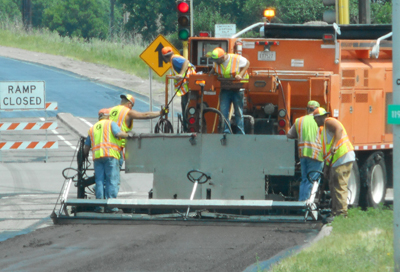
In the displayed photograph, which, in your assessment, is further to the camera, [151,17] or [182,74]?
[151,17]

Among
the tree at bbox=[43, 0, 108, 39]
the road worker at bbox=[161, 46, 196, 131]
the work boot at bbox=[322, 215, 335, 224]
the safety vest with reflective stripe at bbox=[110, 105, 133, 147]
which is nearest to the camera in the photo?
the work boot at bbox=[322, 215, 335, 224]

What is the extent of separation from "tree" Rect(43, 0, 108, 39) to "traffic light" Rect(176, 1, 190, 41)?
6161 centimetres

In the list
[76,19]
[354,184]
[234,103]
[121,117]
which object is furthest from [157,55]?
[76,19]

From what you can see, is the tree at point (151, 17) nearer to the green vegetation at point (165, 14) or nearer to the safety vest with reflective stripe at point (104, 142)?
the green vegetation at point (165, 14)

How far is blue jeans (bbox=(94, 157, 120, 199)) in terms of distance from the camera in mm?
11445

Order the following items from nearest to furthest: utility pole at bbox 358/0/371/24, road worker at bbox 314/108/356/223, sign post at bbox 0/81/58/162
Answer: road worker at bbox 314/108/356/223 → sign post at bbox 0/81/58/162 → utility pole at bbox 358/0/371/24

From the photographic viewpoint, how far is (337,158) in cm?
1076

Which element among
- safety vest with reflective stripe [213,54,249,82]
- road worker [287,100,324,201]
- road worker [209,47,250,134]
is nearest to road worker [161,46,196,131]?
road worker [209,47,250,134]

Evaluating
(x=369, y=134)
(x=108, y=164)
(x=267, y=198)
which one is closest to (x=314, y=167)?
(x=267, y=198)

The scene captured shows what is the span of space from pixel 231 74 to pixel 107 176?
2.49 m

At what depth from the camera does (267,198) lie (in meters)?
11.3

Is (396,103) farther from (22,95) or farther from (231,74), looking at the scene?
(22,95)

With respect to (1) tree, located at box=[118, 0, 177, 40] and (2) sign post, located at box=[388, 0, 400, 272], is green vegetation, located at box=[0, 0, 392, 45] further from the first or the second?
(2) sign post, located at box=[388, 0, 400, 272]

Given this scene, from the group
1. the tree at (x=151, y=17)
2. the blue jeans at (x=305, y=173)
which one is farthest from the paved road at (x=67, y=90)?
the tree at (x=151, y=17)
